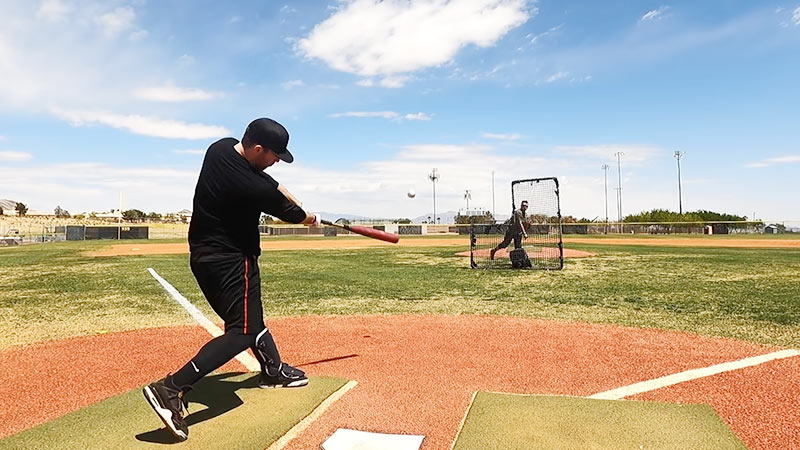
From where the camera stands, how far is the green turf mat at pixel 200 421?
9.97 ft

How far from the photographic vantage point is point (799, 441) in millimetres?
3105

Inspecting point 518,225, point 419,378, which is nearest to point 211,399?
point 419,378

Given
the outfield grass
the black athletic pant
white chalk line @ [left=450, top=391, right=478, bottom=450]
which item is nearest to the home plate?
white chalk line @ [left=450, top=391, right=478, bottom=450]

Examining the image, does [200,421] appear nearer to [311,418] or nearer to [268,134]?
[311,418]

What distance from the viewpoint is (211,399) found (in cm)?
377

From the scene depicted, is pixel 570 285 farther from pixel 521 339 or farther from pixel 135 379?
pixel 135 379

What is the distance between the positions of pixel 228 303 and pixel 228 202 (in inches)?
27.9

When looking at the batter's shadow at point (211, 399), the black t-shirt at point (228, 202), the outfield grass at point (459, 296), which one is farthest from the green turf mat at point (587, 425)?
the outfield grass at point (459, 296)

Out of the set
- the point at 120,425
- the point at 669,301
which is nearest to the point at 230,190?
the point at 120,425

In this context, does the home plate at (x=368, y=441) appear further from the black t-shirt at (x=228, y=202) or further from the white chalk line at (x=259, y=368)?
the black t-shirt at (x=228, y=202)

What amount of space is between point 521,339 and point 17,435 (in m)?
4.75

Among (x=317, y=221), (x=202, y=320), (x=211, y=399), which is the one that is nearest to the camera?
(x=211, y=399)

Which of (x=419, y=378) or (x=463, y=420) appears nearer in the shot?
(x=463, y=420)

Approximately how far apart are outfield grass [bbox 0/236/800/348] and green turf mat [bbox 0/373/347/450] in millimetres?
3544
